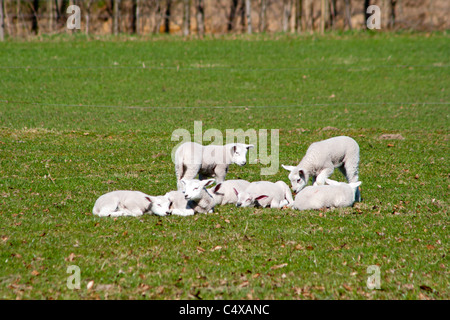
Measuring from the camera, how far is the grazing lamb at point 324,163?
1154cm

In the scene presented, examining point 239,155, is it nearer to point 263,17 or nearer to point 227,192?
point 227,192

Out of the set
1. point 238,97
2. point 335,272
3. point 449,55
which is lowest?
point 335,272

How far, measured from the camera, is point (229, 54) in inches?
1227

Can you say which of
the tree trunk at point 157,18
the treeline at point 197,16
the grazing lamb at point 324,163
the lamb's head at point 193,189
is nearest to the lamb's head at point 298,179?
the grazing lamb at point 324,163

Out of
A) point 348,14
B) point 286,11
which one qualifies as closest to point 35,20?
point 286,11

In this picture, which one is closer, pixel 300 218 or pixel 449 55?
pixel 300 218

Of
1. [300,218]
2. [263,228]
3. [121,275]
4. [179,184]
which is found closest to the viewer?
[121,275]

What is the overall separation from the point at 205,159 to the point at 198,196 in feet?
4.91

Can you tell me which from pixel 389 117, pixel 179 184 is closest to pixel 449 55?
pixel 389 117

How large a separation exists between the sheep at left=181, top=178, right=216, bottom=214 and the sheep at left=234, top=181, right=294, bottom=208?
61cm

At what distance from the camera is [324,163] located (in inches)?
460

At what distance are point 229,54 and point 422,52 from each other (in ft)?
35.6

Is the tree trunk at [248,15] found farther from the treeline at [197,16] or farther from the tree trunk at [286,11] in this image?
the tree trunk at [286,11]

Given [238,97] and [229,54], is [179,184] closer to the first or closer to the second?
[238,97]
